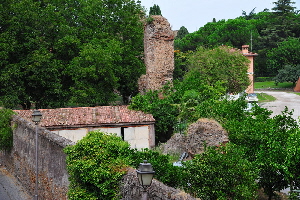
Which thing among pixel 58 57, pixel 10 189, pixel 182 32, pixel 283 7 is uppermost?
pixel 283 7

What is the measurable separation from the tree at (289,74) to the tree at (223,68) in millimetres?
31151

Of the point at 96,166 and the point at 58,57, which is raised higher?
the point at 58,57

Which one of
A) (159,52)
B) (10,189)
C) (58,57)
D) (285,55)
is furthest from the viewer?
(285,55)

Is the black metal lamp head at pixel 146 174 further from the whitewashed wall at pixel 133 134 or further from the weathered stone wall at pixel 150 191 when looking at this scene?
the whitewashed wall at pixel 133 134

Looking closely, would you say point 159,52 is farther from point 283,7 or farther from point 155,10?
point 283,7

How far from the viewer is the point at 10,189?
617 inches

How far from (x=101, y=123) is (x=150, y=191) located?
14.1m

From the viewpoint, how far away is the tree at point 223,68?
31.0 metres

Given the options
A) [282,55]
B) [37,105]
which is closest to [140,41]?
[37,105]

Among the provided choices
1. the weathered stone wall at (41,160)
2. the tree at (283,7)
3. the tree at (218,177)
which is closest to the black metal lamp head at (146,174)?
the tree at (218,177)

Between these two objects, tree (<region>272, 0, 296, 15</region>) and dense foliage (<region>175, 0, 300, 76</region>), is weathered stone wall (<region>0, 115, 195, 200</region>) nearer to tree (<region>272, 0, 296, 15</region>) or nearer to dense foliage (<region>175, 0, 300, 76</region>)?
dense foliage (<region>175, 0, 300, 76</region>)

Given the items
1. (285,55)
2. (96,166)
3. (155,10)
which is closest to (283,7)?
(285,55)

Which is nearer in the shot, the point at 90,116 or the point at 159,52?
the point at 90,116

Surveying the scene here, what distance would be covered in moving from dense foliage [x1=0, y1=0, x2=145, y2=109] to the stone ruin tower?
2436 millimetres
